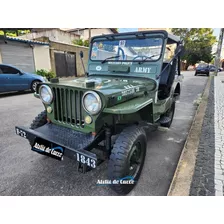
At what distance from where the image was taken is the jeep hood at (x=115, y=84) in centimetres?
207

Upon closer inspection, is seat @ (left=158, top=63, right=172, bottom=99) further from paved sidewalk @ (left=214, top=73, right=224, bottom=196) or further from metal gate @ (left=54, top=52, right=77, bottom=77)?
metal gate @ (left=54, top=52, right=77, bottom=77)

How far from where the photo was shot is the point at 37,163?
2.70 meters

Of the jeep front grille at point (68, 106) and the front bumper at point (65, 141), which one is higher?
the jeep front grille at point (68, 106)

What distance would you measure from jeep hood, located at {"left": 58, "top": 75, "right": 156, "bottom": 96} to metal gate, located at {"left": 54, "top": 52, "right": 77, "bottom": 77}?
11.4 meters

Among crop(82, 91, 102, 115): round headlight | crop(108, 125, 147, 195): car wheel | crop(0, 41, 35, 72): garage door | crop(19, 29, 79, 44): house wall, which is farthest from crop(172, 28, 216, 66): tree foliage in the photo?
crop(82, 91, 102, 115): round headlight

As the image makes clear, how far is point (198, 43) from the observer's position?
26609mm

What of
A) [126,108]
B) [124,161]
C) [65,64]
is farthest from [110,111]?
[65,64]

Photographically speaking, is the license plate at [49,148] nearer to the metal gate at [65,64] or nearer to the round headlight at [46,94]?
the round headlight at [46,94]

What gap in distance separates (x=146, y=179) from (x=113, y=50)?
2205mm

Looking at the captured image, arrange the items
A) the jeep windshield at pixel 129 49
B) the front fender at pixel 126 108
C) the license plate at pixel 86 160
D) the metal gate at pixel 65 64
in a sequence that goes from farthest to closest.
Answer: the metal gate at pixel 65 64, the jeep windshield at pixel 129 49, the front fender at pixel 126 108, the license plate at pixel 86 160

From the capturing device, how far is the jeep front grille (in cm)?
213

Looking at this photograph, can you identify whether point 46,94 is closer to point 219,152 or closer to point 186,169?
point 186,169

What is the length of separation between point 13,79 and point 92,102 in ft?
24.0
